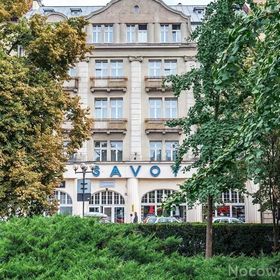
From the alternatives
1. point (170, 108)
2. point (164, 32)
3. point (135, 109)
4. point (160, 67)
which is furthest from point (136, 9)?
point (170, 108)

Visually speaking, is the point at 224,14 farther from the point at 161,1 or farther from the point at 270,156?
the point at 161,1

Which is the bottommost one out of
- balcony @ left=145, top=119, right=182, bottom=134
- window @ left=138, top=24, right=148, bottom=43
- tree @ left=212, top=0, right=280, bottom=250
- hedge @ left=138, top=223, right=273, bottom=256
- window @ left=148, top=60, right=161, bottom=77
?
hedge @ left=138, top=223, right=273, bottom=256

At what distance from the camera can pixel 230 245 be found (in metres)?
15.1

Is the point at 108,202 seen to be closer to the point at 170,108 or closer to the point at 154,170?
the point at 154,170

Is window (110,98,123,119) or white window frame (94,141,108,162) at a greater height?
window (110,98,123,119)

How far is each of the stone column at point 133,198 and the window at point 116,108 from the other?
15.4ft

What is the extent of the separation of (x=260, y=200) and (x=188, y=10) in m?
24.9

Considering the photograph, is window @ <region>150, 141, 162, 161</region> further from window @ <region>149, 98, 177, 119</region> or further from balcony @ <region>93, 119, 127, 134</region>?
balcony @ <region>93, 119, 127, 134</region>

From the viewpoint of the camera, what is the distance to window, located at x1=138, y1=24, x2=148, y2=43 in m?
33.9

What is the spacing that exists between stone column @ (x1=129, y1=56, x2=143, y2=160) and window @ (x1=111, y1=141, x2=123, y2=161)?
2.71 feet

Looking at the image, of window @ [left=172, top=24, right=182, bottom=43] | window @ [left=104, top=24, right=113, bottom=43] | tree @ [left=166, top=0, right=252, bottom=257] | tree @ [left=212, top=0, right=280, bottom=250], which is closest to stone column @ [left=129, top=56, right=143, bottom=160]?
window @ [left=104, top=24, right=113, bottom=43]

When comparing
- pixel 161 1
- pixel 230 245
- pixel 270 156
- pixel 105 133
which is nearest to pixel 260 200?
pixel 230 245

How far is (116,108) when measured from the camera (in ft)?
110

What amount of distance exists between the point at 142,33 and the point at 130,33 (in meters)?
0.88
